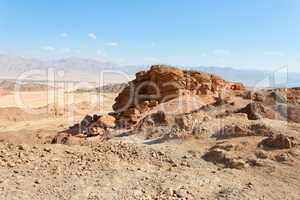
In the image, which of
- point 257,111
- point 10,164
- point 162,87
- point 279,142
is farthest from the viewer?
point 162,87

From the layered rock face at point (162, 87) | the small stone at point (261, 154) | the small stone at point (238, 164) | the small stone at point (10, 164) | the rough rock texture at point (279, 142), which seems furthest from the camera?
the layered rock face at point (162, 87)

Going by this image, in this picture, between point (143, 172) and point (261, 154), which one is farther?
point (261, 154)

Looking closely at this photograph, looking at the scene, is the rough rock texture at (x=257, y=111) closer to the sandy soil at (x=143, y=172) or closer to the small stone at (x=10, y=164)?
the sandy soil at (x=143, y=172)

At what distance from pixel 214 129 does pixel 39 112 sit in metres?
19.9

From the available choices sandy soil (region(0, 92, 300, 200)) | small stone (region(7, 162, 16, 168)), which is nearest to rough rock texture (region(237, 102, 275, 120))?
sandy soil (region(0, 92, 300, 200))

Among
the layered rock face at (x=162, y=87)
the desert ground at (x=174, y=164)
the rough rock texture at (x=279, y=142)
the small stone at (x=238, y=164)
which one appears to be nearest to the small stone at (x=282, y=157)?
the desert ground at (x=174, y=164)

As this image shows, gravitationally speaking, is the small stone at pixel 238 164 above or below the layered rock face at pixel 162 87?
below

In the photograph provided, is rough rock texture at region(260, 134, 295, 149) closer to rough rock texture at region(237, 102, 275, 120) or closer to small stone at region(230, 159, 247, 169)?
small stone at region(230, 159, 247, 169)

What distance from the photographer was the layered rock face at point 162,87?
1358cm

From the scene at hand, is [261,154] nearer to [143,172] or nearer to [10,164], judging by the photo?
[143,172]

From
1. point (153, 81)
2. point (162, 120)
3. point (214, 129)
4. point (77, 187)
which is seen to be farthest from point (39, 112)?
point (77, 187)

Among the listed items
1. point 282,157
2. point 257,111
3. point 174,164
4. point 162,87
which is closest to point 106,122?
point 162,87

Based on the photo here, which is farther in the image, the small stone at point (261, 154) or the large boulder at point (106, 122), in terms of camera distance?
the large boulder at point (106, 122)

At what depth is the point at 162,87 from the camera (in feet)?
46.0
